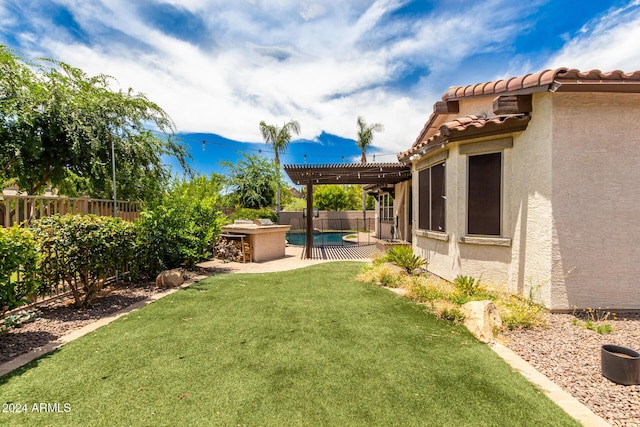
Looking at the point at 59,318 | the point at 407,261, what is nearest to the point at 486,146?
the point at 407,261

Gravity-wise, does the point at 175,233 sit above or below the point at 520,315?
above

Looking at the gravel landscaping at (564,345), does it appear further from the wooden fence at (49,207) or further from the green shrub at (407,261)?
the green shrub at (407,261)

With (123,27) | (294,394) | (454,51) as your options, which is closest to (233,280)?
(294,394)

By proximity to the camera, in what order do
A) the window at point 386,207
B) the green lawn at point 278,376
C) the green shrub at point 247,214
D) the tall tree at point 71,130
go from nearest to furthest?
the green lawn at point 278,376 → the tall tree at point 71,130 → the window at point 386,207 → the green shrub at point 247,214

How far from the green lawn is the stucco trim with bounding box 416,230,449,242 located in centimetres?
280

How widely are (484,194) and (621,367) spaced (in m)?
4.15

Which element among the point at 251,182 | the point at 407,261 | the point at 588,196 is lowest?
the point at 407,261

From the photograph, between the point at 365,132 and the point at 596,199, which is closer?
the point at 596,199

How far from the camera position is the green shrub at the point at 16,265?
3955 millimetres

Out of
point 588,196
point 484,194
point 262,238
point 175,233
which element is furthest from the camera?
point 262,238

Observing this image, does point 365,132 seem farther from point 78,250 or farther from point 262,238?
point 78,250

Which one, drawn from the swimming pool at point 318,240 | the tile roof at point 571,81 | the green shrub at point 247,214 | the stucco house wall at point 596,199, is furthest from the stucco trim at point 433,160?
the green shrub at point 247,214

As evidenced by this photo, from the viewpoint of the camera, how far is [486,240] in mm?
6410

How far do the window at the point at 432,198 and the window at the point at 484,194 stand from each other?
941 millimetres
